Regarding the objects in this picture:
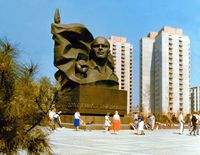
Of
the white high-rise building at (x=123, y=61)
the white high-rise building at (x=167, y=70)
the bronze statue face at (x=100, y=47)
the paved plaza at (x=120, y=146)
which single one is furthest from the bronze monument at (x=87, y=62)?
the white high-rise building at (x=123, y=61)

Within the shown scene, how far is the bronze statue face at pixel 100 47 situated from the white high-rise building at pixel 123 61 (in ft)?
210

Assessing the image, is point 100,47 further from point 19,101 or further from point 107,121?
point 19,101

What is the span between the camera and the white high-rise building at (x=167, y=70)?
89.1m

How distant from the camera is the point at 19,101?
3557mm

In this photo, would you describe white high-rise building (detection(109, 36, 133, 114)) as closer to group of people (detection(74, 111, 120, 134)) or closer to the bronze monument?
the bronze monument

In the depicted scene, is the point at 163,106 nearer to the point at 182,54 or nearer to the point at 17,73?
the point at 182,54

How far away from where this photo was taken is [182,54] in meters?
92.6

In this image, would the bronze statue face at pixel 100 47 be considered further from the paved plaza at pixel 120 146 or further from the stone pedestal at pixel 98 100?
the paved plaza at pixel 120 146

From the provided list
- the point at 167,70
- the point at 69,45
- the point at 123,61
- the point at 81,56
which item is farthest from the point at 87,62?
the point at 123,61

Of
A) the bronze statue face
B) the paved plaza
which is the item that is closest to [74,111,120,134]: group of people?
the paved plaza

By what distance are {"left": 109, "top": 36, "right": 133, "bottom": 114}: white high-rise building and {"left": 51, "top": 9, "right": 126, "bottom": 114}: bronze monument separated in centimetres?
6326

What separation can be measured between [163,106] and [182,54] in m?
14.9

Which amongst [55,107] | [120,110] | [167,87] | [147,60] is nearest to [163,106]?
[167,87]

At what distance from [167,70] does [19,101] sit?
8836 centimetres
